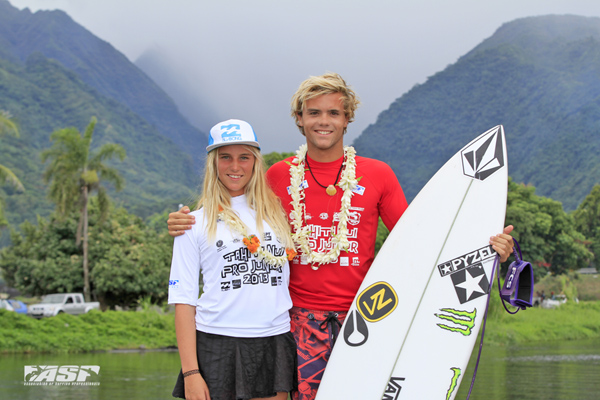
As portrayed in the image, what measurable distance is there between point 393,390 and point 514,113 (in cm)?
13975

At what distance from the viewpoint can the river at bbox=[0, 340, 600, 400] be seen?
33.3 feet

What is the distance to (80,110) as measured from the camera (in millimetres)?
121000

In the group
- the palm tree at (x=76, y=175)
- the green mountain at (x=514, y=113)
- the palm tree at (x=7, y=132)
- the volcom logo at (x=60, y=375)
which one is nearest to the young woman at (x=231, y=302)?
the volcom logo at (x=60, y=375)

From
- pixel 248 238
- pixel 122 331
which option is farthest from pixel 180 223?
pixel 122 331

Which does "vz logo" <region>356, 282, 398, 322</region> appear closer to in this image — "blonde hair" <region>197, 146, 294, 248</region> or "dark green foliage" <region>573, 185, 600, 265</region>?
"blonde hair" <region>197, 146, 294, 248</region>

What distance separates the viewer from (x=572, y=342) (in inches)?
893

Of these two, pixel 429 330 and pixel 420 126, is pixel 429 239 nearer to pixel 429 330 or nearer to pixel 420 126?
pixel 429 330

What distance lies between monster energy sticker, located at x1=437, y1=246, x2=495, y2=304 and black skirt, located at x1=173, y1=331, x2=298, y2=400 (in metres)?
1.24

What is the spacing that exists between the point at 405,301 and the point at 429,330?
0.71 feet

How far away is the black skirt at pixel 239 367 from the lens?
278 cm

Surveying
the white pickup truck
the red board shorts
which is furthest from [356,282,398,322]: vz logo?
the white pickup truck

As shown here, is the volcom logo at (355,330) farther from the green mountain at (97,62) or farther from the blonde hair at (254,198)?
the green mountain at (97,62)

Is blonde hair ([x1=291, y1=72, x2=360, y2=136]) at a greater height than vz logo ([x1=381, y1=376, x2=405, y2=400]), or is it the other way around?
blonde hair ([x1=291, y1=72, x2=360, y2=136])

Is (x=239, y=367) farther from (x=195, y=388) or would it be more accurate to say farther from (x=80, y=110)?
(x=80, y=110)
